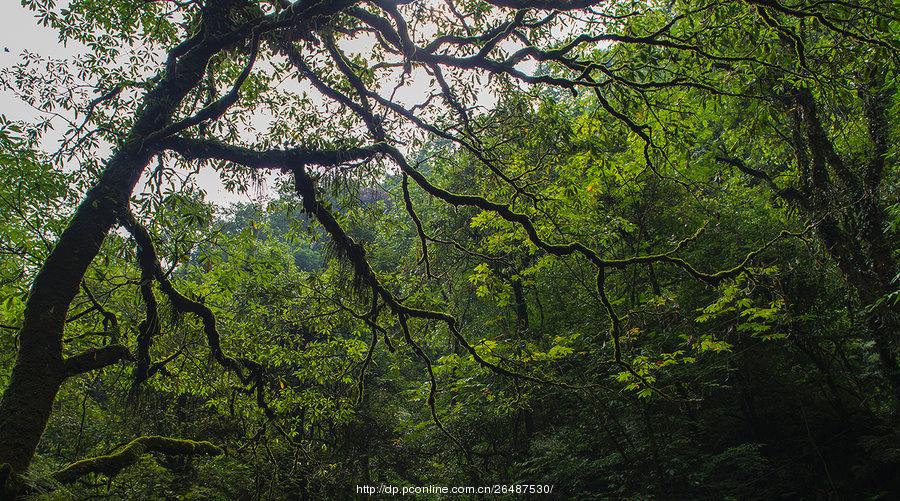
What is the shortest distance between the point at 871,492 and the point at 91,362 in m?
10.9

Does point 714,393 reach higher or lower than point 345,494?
higher

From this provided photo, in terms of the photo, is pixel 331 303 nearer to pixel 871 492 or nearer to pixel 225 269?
pixel 225 269

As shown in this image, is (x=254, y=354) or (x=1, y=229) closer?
(x=1, y=229)

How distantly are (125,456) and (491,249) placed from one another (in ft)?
21.7

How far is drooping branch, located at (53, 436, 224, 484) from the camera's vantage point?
392 cm

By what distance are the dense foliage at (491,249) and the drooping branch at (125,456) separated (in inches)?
1.1


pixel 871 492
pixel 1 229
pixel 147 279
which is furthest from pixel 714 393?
pixel 1 229

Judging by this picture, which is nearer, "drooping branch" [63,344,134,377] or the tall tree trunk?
the tall tree trunk

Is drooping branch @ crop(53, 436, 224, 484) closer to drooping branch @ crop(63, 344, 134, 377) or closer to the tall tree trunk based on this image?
the tall tree trunk

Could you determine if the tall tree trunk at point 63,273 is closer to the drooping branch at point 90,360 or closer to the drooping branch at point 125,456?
the drooping branch at point 90,360

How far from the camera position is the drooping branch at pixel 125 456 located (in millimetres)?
3920

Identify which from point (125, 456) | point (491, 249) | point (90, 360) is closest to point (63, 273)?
point (90, 360)

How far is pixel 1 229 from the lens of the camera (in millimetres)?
6695

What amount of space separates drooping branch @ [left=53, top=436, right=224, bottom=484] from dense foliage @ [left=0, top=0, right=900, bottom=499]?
3cm
